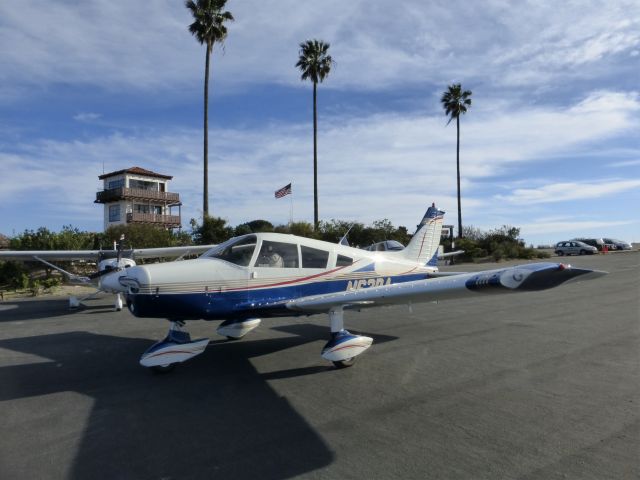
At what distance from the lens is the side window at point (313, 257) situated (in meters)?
7.75

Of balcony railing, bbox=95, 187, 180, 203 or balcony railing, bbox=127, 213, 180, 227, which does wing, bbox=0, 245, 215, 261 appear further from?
balcony railing, bbox=95, 187, 180, 203

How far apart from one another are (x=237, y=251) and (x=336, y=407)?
126 inches

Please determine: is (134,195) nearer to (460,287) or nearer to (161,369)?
(161,369)

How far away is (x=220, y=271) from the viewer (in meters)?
6.79

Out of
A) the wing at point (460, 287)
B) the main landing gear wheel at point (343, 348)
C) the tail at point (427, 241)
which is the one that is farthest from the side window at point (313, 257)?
the tail at point (427, 241)

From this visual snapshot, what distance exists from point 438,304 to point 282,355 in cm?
722

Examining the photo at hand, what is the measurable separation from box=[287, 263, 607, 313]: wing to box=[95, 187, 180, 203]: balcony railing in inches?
1977

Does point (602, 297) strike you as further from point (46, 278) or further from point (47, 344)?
point (46, 278)

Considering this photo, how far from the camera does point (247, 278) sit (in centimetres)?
700

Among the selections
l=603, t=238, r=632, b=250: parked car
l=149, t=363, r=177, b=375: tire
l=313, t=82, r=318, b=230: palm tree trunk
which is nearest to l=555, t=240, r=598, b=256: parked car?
l=603, t=238, r=632, b=250: parked car

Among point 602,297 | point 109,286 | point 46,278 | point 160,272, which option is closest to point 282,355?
point 160,272

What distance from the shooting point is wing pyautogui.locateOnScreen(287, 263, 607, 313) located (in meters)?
4.36

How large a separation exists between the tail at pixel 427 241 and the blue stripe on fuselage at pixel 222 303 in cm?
343

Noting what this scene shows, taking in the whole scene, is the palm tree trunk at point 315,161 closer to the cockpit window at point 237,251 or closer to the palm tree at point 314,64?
the palm tree at point 314,64
